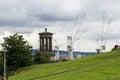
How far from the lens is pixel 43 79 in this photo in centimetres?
5428

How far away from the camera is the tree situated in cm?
10750

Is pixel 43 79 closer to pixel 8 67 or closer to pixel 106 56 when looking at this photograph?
pixel 106 56

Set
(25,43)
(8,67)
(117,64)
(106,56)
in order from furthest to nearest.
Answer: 1. (25,43)
2. (8,67)
3. (106,56)
4. (117,64)

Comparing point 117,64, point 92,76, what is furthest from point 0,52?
point 92,76

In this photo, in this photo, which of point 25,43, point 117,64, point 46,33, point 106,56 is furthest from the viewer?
point 46,33

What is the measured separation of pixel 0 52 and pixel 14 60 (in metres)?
10.1

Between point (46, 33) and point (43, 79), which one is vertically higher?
point (46, 33)

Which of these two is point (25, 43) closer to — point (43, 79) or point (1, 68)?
point (1, 68)

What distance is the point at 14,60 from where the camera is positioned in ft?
354

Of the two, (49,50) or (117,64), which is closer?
(117,64)

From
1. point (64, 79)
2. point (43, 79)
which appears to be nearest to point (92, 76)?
point (64, 79)

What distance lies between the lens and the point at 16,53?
109 m

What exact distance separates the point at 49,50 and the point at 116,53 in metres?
105

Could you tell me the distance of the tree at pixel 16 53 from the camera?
108 meters
